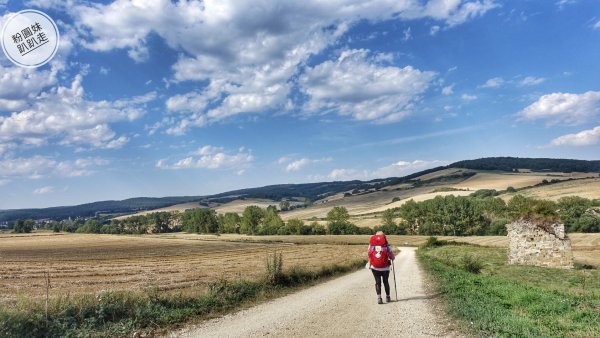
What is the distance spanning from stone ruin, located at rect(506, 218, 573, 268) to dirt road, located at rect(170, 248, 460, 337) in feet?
63.9

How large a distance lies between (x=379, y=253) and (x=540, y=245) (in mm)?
22354

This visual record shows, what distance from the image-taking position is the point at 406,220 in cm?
11475

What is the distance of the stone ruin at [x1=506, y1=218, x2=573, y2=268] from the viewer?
29828mm

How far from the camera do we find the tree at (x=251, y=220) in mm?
131613

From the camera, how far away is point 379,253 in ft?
47.1

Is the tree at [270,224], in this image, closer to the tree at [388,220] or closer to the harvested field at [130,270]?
the tree at [388,220]

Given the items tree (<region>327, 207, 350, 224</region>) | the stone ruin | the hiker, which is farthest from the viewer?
tree (<region>327, 207, 350, 224</region>)

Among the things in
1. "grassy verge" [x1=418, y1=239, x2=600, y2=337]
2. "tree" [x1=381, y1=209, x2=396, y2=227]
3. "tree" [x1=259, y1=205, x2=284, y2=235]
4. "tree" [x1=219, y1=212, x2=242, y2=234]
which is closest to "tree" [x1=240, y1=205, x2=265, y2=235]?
"tree" [x1=259, y1=205, x2=284, y2=235]

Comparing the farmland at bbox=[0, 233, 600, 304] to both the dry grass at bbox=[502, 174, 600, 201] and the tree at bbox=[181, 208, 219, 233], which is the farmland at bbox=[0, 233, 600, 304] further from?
the tree at bbox=[181, 208, 219, 233]

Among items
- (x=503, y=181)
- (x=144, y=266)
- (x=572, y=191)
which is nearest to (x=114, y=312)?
(x=144, y=266)

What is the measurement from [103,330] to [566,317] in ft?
38.6

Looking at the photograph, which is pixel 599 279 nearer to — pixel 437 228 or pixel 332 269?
pixel 332 269

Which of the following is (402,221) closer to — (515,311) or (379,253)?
(379,253)

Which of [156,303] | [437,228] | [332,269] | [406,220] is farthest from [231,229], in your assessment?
[156,303]
